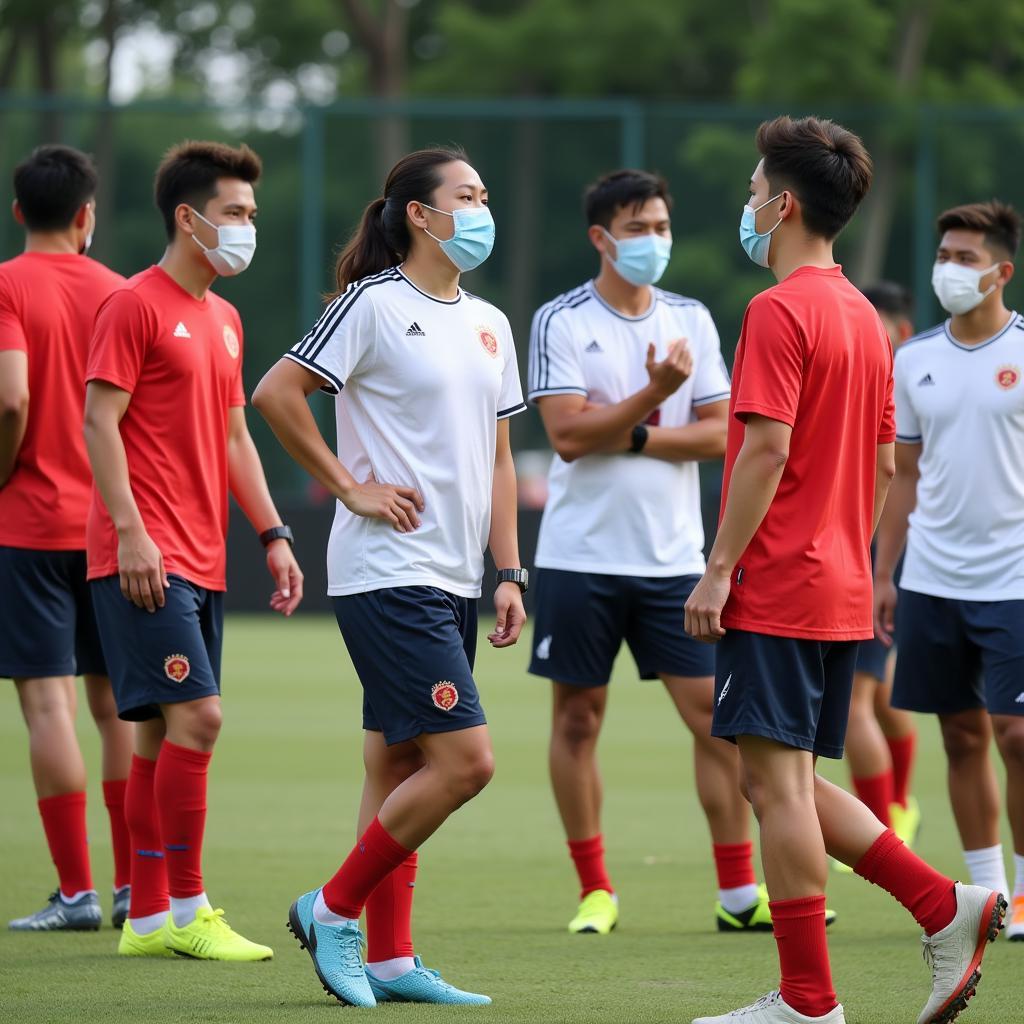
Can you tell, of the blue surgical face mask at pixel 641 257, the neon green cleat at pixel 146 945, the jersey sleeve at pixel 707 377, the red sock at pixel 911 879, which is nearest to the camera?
the red sock at pixel 911 879

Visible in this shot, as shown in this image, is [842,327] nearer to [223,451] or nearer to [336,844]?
[223,451]

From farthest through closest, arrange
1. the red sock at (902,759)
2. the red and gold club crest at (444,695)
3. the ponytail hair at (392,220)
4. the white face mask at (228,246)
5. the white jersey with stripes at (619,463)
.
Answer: the red sock at (902,759) → the white jersey with stripes at (619,463) → the white face mask at (228,246) → the ponytail hair at (392,220) → the red and gold club crest at (444,695)

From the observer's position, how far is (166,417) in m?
5.56

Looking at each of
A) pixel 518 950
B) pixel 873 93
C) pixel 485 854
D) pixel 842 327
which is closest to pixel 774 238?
pixel 842 327

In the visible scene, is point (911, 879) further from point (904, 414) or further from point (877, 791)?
point (877, 791)

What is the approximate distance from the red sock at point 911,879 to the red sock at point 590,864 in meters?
1.66

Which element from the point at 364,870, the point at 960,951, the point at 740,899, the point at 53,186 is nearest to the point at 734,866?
the point at 740,899

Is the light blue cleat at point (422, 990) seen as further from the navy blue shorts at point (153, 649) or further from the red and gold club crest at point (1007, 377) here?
the red and gold club crest at point (1007, 377)

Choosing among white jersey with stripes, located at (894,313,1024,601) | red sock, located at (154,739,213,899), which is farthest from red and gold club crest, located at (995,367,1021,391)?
red sock, located at (154,739,213,899)

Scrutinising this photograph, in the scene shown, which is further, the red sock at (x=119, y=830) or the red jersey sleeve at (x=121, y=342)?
the red sock at (x=119, y=830)

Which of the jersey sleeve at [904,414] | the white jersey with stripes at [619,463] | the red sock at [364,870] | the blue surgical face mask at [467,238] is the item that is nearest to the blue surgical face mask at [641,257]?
the white jersey with stripes at [619,463]

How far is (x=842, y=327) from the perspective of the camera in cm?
448

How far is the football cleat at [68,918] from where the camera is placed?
5938 mm

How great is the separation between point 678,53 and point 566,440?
29632 millimetres
